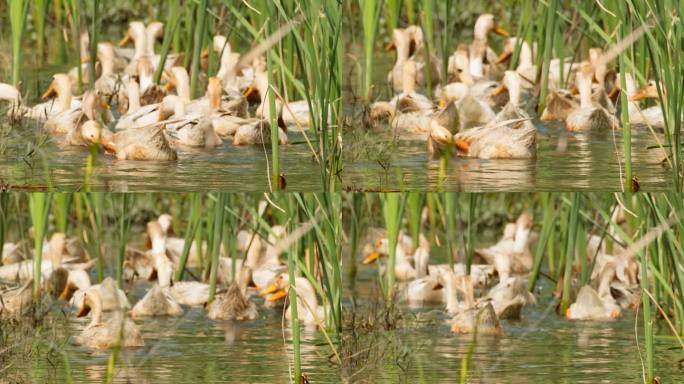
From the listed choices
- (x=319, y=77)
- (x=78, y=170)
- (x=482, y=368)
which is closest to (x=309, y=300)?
(x=482, y=368)

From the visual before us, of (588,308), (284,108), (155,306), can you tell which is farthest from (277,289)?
(284,108)

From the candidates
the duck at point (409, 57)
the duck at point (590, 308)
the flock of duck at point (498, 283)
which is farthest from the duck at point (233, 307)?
the duck at point (590, 308)

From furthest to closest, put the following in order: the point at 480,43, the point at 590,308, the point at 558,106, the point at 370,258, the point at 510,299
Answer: the point at 370,258
the point at 510,299
the point at 590,308
the point at 480,43
the point at 558,106

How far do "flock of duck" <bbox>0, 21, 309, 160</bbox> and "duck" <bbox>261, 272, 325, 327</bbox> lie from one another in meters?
1.30

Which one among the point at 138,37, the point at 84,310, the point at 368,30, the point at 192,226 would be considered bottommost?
the point at 84,310

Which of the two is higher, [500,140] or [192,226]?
[500,140]

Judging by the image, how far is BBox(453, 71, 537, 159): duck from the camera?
29.7 feet

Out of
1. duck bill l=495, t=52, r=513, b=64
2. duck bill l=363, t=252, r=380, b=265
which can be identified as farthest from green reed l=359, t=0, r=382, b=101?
duck bill l=363, t=252, r=380, b=265

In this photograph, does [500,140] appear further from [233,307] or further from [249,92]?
[233,307]

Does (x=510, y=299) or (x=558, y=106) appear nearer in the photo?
(x=558, y=106)

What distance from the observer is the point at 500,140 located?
29.8ft

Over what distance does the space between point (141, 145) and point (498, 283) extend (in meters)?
4.70

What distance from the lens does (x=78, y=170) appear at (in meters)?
8.89

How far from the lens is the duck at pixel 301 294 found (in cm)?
1107
